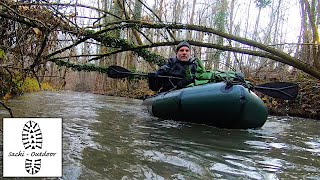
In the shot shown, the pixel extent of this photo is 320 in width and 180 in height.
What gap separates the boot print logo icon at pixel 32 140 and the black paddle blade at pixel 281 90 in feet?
12.9

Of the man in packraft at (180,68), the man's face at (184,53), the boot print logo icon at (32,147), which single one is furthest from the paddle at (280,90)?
the boot print logo icon at (32,147)

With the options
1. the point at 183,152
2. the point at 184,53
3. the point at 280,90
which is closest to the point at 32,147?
the point at 183,152

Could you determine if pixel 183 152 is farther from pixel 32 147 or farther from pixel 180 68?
pixel 180 68

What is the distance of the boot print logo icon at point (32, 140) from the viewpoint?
6.74 ft

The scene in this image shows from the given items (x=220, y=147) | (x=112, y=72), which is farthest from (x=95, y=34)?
(x=220, y=147)

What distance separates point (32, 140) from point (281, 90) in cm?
430

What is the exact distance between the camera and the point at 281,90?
541 centimetres

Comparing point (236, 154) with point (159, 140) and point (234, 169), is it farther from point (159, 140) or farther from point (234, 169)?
point (159, 140)

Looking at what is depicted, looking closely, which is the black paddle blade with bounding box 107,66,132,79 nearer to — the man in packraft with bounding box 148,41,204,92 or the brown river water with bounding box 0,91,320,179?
the man in packraft with bounding box 148,41,204,92

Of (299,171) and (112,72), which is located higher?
(112,72)

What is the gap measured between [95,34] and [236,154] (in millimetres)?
3803

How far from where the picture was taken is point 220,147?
3811mm

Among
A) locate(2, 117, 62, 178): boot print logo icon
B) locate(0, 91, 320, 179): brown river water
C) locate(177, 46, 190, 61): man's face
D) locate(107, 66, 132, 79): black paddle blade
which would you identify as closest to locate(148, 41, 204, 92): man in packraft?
locate(177, 46, 190, 61): man's face

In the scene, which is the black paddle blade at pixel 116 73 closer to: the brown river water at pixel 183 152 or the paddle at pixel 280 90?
the brown river water at pixel 183 152
